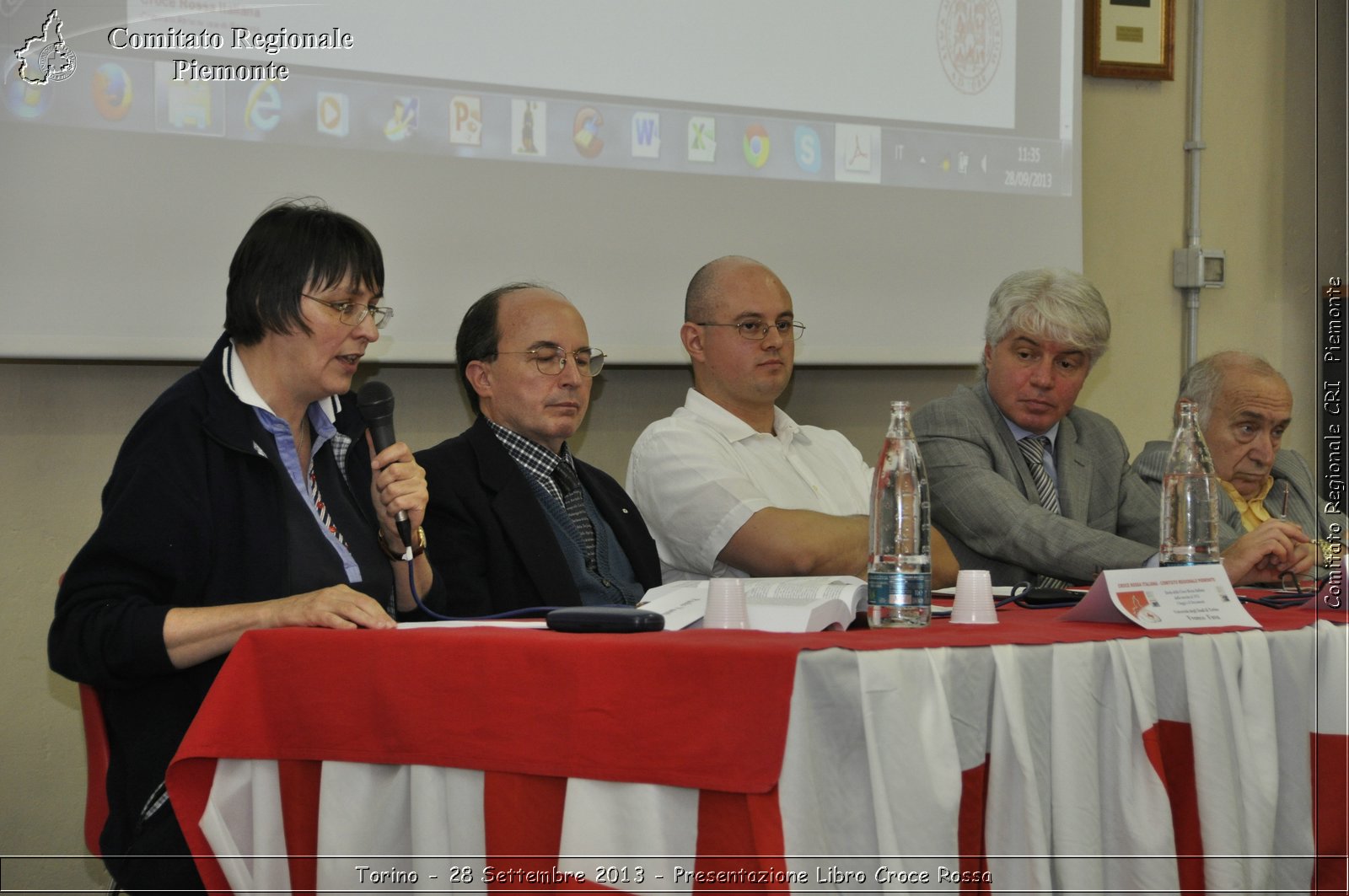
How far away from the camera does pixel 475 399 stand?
8.25 ft

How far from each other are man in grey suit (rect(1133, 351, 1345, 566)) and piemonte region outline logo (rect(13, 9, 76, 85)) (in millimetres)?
2467

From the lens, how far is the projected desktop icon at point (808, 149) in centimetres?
301

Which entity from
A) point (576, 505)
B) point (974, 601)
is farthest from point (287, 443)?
point (974, 601)

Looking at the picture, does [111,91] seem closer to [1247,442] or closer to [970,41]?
[970,41]

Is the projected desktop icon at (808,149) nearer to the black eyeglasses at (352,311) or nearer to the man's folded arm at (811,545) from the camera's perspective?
the man's folded arm at (811,545)

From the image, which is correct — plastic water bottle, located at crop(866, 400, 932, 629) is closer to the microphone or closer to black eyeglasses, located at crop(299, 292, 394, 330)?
the microphone

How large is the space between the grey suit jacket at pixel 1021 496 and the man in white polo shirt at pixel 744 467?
0.18 m

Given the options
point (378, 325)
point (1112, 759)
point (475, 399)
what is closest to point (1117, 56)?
point (475, 399)

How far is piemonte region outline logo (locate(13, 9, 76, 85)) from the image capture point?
7.61 ft

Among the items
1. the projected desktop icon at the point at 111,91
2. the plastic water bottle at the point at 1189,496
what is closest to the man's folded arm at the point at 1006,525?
the plastic water bottle at the point at 1189,496

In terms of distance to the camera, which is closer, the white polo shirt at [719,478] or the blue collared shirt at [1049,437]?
the white polo shirt at [719,478]

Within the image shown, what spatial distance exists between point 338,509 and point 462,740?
2.29ft

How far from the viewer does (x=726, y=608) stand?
4.43ft

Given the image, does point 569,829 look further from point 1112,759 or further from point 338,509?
point 338,509
